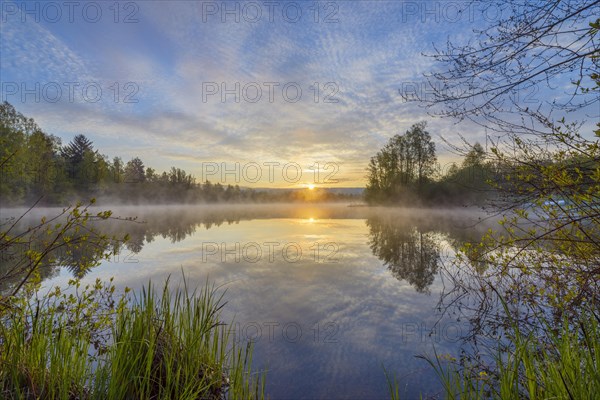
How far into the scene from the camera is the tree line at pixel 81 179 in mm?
31516

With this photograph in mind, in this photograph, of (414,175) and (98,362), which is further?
(414,175)

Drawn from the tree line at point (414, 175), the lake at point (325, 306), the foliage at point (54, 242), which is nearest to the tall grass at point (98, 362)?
the foliage at point (54, 242)

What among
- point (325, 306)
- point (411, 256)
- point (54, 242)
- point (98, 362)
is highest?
point (54, 242)

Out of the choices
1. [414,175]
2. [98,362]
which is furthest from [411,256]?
[414,175]

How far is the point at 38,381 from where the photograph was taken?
254 cm

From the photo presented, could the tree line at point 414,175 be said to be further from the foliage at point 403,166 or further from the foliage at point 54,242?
the foliage at point 54,242

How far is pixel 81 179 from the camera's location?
168 ft

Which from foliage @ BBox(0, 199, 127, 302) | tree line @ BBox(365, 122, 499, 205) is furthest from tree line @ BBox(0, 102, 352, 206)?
tree line @ BBox(365, 122, 499, 205)

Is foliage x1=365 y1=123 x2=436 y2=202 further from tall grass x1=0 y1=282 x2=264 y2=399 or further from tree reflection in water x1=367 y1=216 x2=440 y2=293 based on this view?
→ tall grass x1=0 y1=282 x2=264 y2=399

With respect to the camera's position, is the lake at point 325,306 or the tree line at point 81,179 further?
the tree line at point 81,179

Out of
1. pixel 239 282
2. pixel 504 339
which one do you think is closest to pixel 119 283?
pixel 239 282

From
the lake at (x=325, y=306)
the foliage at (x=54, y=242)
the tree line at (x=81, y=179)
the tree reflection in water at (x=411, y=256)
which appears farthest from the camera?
the tree line at (x=81, y=179)

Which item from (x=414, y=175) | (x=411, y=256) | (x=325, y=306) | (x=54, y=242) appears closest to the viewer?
(x=54, y=242)

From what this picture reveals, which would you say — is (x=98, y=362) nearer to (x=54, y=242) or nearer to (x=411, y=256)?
(x=54, y=242)
